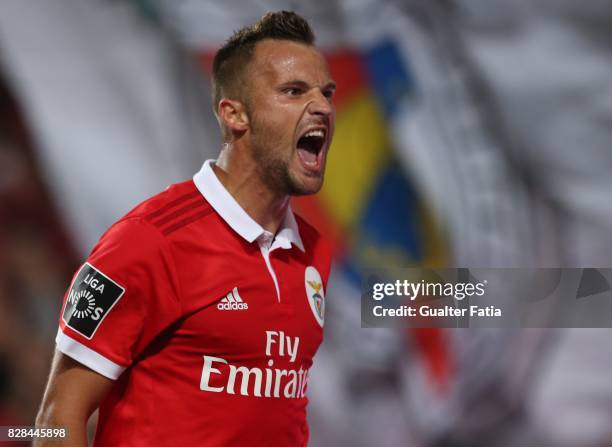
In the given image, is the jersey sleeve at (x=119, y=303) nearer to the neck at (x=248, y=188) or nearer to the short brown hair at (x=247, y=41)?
the neck at (x=248, y=188)

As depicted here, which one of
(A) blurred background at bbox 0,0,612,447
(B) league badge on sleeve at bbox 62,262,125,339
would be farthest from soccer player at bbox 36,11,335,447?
(A) blurred background at bbox 0,0,612,447

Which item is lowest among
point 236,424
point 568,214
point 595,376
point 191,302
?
point 236,424

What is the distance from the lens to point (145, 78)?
367cm

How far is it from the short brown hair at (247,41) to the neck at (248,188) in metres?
0.12

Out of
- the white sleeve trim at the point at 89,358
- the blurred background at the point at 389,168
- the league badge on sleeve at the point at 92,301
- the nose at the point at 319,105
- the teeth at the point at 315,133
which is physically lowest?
the white sleeve trim at the point at 89,358

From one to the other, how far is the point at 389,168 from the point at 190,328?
2.27m

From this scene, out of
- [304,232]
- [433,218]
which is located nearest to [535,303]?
[433,218]

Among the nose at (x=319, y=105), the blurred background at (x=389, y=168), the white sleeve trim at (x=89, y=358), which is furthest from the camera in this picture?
the blurred background at (x=389, y=168)

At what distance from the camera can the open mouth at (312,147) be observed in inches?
62.9

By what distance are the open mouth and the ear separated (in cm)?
12

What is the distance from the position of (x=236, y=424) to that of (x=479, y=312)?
81.3 inches

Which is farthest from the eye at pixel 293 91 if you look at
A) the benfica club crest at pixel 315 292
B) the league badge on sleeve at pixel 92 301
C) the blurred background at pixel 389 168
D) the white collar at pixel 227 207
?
the blurred background at pixel 389 168

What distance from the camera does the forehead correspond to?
5.13ft

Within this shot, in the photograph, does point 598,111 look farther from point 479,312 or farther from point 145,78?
point 145,78
